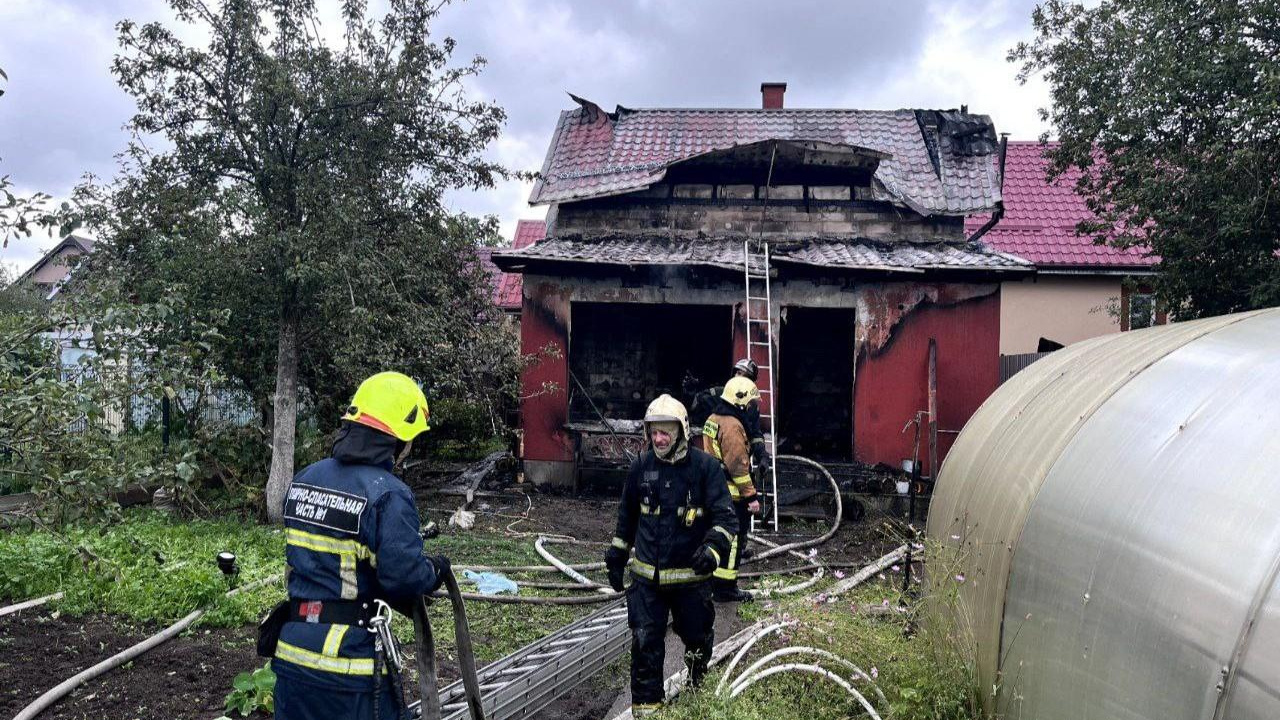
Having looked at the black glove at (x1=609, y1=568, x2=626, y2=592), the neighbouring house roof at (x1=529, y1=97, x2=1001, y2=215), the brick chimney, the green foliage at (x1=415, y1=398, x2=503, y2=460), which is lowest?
the green foliage at (x1=415, y1=398, x2=503, y2=460)

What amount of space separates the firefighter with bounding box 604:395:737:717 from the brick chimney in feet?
52.2

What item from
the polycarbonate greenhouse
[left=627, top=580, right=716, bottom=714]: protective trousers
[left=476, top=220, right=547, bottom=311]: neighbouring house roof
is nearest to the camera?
the polycarbonate greenhouse

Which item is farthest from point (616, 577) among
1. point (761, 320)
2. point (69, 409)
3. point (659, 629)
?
point (761, 320)

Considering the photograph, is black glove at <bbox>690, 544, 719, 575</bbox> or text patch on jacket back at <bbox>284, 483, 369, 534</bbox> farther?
black glove at <bbox>690, 544, 719, 575</bbox>

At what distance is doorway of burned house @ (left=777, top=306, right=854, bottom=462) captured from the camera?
16.2 m

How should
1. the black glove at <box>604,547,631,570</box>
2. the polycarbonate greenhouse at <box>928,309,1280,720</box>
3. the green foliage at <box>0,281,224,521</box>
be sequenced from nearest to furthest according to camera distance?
the polycarbonate greenhouse at <box>928,309,1280,720</box> → the black glove at <box>604,547,631,570</box> → the green foliage at <box>0,281,224,521</box>

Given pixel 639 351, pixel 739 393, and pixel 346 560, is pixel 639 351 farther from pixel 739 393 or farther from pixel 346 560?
pixel 346 560

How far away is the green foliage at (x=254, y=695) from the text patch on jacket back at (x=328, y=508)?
211 centimetres

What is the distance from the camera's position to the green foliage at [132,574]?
6336 millimetres

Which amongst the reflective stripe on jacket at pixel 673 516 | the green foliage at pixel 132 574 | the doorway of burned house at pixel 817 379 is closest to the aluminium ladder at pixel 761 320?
the doorway of burned house at pixel 817 379

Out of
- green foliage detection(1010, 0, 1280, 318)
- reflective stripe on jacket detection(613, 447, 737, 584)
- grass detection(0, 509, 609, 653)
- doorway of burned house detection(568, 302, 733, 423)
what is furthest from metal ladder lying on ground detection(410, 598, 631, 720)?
doorway of burned house detection(568, 302, 733, 423)

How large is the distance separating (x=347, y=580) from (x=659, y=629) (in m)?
2.04

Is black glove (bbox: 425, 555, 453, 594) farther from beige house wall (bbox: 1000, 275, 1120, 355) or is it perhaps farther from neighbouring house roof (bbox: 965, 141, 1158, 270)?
beige house wall (bbox: 1000, 275, 1120, 355)

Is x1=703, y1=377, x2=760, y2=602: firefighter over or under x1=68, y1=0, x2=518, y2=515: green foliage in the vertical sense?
under
